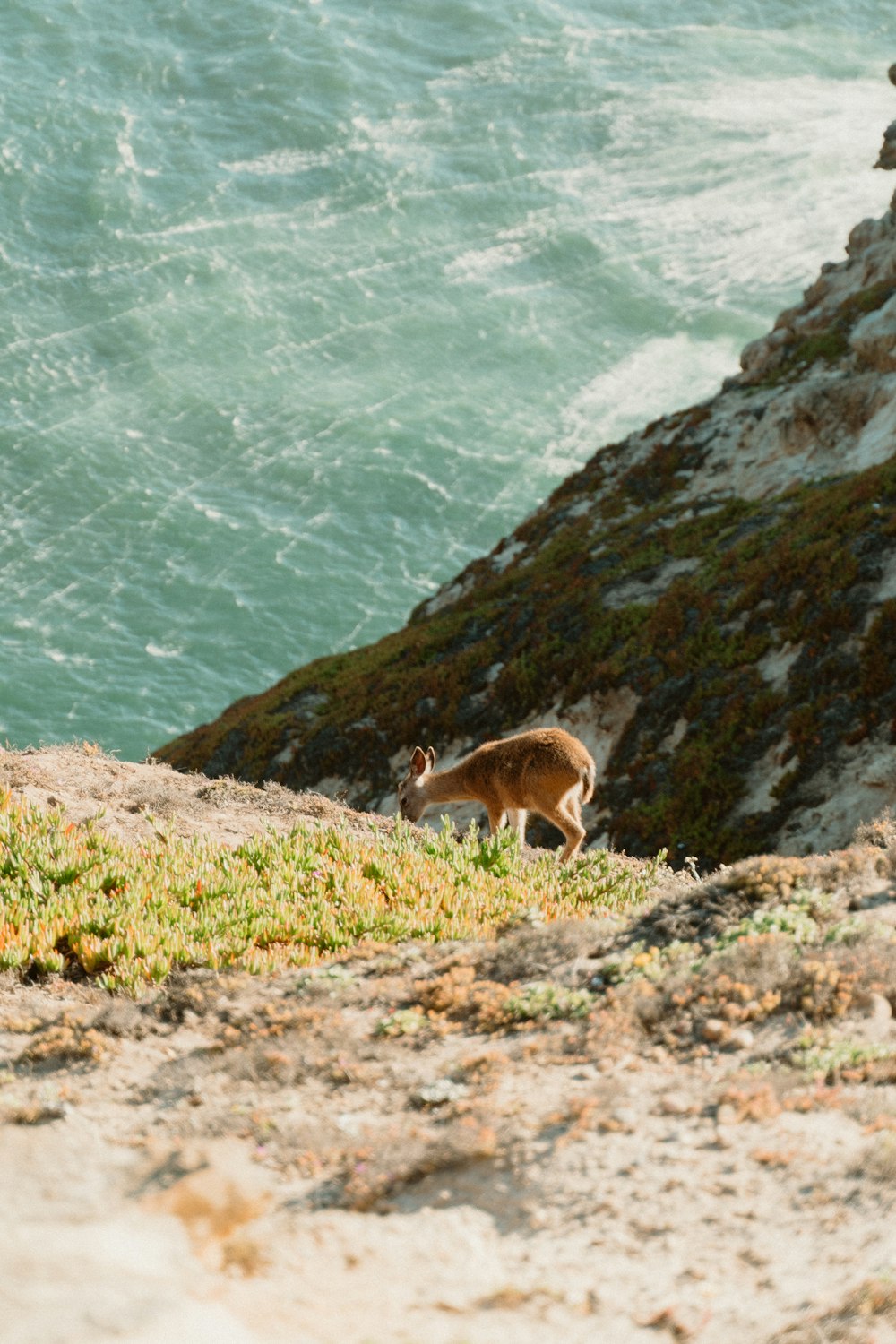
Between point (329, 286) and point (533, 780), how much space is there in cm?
6008

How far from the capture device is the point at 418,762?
18.1 metres

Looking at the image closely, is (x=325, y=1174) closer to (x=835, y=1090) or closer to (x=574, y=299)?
(x=835, y=1090)

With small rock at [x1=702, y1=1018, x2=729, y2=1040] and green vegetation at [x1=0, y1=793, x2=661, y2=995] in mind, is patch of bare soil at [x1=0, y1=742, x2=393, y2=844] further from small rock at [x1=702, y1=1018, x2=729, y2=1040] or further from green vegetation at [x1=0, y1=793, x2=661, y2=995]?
small rock at [x1=702, y1=1018, x2=729, y2=1040]

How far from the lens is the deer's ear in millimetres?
18002

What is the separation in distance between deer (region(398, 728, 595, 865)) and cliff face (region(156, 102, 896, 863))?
368 cm

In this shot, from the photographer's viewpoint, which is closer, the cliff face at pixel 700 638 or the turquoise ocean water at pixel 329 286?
the cliff face at pixel 700 638

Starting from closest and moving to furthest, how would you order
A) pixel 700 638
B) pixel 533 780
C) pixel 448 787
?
pixel 533 780
pixel 448 787
pixel 700 638

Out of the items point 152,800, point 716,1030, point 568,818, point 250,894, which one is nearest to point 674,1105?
point 716,1030

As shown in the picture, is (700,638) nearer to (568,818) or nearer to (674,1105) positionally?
(568,818)

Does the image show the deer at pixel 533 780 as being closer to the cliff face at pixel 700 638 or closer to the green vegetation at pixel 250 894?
the green vegetation at pixel 250 894

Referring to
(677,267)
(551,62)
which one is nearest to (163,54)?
(551,62)

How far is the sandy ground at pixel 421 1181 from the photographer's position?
19.6ft

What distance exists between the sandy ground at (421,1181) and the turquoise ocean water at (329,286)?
3845 cm

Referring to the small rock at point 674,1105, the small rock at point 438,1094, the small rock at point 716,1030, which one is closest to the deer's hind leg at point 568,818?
the small rock at point 716,1030
